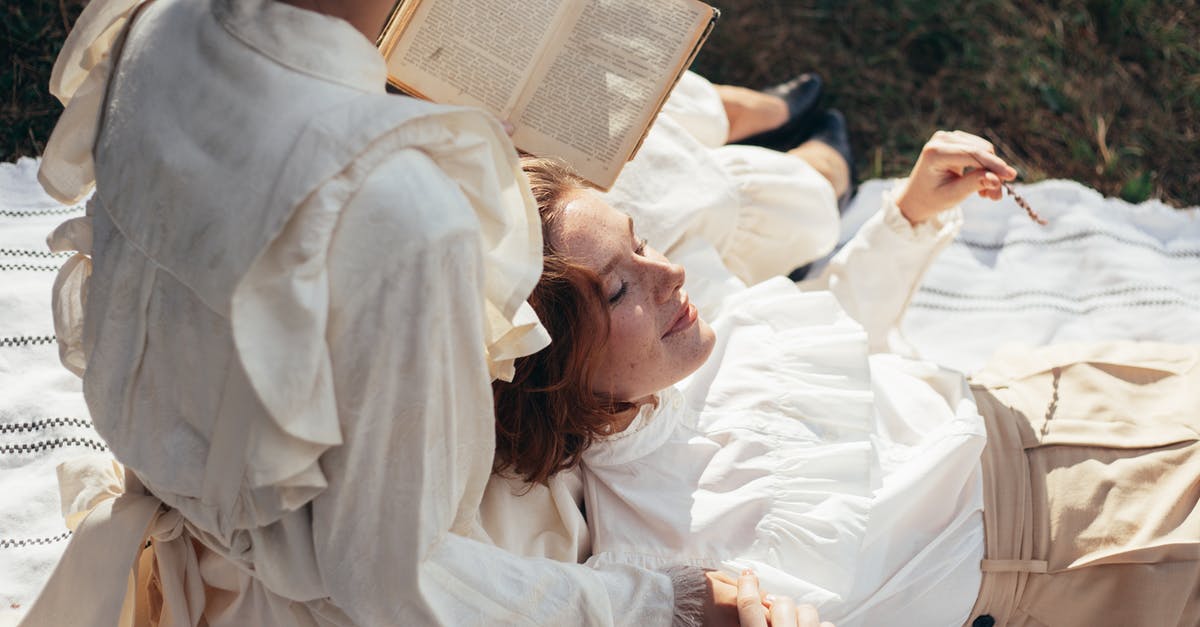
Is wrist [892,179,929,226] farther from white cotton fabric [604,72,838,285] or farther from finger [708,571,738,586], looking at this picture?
finger [708,571,738,586]

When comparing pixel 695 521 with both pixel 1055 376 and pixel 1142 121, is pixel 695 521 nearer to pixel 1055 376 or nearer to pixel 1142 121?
pixel 1055 376

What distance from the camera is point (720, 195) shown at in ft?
8.95

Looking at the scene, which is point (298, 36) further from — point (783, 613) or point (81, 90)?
point (783, 613)

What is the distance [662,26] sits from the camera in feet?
7.25

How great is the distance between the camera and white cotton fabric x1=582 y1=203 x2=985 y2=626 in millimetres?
2016

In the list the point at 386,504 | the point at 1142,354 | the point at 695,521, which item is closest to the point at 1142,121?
→ the point at 1142,354

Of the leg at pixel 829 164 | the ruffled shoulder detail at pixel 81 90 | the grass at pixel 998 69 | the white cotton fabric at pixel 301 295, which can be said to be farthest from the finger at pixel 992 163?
the ruffled shoulder detail at pixel 81 90

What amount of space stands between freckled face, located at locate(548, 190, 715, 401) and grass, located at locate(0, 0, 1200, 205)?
183 cm

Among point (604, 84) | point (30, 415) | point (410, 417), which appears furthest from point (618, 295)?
point (30, 415)

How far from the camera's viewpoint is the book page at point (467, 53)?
82.6 inches

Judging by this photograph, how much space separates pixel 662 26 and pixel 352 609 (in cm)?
131

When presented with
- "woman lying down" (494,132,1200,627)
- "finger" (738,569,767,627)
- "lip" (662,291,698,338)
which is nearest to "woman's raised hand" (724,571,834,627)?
"finger" (738,569,767,627)

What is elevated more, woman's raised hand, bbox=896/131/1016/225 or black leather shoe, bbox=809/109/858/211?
woman's raised hand, bbox=896/131/1016/225

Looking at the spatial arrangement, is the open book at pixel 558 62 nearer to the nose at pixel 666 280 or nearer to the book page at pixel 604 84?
the book page at pixel 604 84
